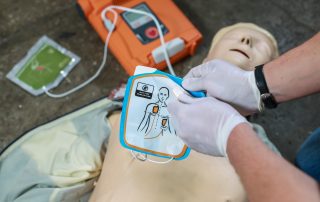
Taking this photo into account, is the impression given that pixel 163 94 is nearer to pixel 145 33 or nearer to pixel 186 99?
pixel 186 99

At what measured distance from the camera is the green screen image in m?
1.75

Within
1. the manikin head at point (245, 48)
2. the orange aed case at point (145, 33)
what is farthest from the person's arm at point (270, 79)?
the orange aed case at point (145, 33)

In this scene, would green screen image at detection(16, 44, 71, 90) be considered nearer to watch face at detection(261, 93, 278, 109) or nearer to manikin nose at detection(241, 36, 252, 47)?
manikin nose at detection(241, 36, 252, 47)

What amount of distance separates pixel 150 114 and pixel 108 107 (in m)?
0.40

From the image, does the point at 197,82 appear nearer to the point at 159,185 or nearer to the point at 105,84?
the point at 159,185

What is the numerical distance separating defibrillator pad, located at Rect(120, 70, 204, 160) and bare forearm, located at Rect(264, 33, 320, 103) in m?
0.26

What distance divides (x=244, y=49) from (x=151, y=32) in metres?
0.58

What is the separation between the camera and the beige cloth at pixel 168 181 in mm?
1119

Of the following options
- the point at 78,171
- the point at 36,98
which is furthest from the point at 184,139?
the point at 36,98

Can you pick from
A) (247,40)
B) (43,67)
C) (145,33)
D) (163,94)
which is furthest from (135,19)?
(163,94)

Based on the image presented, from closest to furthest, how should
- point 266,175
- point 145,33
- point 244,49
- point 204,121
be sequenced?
point 266,175 < point 204,121 < point 244,49 < point 145,33

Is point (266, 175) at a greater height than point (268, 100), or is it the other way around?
point (266, 175)

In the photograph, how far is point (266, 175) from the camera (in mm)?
736

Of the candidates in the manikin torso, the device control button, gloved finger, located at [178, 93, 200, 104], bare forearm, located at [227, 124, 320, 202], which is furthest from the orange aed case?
bare forearm, located at [227, 124, 320, 202]
